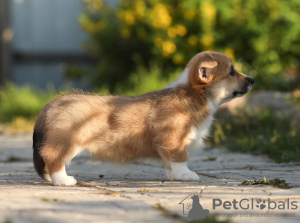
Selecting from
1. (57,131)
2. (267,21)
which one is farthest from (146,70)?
(57,131)

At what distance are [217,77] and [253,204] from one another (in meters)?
1.48

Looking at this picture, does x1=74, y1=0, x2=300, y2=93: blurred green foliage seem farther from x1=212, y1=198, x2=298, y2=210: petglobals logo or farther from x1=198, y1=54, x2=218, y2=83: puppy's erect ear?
x1=212, y1=198, x2=298, y2=210: petglobals logo

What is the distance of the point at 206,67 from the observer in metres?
4.04

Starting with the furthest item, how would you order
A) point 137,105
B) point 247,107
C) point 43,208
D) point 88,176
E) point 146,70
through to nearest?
point 146,70, point 247,107, point 88,176, point 137,105, point 43,208

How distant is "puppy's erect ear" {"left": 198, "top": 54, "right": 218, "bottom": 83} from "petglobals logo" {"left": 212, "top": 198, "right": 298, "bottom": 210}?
4.43 ft

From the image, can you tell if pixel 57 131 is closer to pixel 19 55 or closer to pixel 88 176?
pixel 88 176

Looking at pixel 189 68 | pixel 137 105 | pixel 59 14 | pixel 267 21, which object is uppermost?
pixel 59 14

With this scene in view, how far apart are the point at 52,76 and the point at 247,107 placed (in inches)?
216

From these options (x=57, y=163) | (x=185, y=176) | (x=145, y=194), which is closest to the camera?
(x=145, y=194)

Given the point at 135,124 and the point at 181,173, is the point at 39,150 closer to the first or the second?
the point at 135,124

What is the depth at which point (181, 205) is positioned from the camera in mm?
2885

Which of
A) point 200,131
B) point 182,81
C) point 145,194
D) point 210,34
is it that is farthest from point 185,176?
point 210,34

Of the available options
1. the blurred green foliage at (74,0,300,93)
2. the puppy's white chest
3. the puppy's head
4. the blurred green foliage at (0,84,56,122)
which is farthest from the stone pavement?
the blurred green foliage at (74,0,300,93)

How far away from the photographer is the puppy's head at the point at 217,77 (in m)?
4.06
